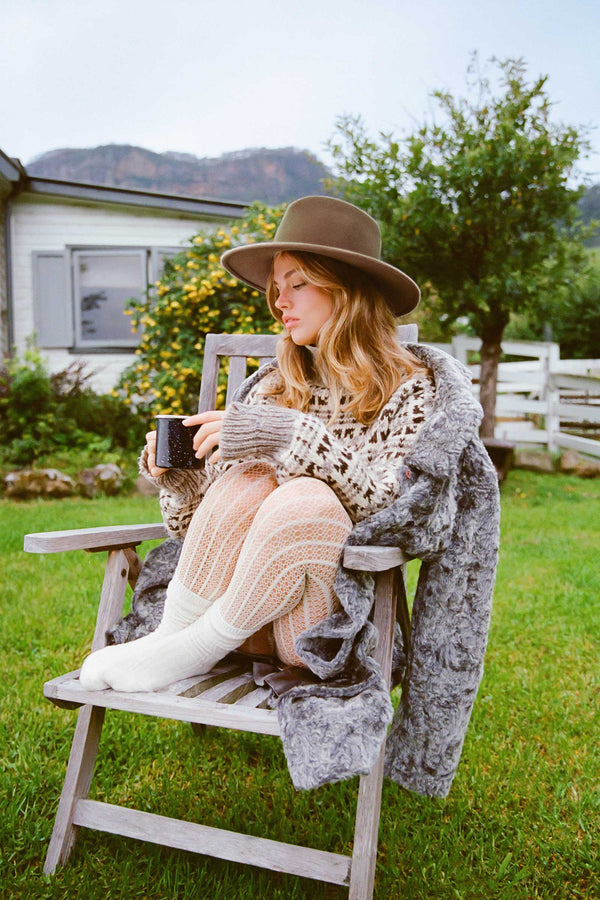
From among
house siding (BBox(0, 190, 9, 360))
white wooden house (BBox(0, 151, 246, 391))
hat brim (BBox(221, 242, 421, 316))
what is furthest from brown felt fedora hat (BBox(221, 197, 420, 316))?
house siding (BBox(0, 190, 9, 360))

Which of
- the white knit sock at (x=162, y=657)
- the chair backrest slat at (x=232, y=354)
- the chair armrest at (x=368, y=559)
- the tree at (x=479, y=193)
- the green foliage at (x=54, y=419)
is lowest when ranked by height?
the green foliage at (x=54, y=419)

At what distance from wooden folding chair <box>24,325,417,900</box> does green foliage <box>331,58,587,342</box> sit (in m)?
5.69

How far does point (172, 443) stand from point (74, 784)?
85 cm

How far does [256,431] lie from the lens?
1.59 m

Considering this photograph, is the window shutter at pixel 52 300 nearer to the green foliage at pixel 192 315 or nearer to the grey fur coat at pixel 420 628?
the green foliage at pixel 192 315

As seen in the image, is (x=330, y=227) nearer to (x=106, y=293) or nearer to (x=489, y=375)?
(x=489, y=375)

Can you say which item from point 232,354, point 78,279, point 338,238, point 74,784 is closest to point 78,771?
point 74,784

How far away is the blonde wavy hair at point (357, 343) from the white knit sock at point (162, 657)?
63 centimetres

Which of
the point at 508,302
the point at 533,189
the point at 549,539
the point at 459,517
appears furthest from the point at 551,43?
the point at 459,517

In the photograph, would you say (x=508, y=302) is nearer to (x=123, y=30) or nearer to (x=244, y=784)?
(x=244, y=784)

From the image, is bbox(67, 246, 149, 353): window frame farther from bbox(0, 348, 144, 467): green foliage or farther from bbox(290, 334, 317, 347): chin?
bbox(290, 334, 317, 347): chin

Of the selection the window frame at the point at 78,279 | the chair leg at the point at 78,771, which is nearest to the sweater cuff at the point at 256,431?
the chair leg at the point at 78,771

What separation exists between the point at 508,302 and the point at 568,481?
2067 mm

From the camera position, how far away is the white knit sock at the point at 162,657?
1562mm
